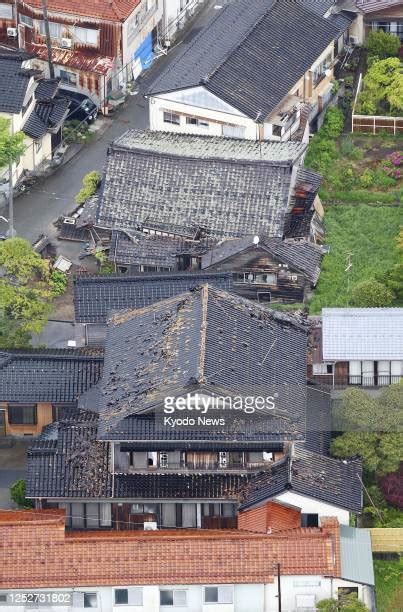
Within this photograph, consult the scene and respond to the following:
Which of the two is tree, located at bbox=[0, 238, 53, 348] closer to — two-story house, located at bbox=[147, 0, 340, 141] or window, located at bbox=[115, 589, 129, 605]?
two-story house, located at bbox=[147, 0, 340, 141]

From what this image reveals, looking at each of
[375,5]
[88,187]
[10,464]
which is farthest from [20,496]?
[375,5]

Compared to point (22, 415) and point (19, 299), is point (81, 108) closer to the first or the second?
point (19, 299)

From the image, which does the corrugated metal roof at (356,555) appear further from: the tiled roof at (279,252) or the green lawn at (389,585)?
the tiled roof at (279,252)

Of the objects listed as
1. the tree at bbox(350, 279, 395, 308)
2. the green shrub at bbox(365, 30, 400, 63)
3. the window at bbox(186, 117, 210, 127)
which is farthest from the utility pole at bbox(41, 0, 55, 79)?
the tree at bbox(350, 279, 395, 308)

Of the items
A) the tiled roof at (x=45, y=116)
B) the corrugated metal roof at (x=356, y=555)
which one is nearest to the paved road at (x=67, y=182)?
the tiled roof at (x=45, y=116)

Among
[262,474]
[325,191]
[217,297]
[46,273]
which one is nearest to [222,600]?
[262,474]
